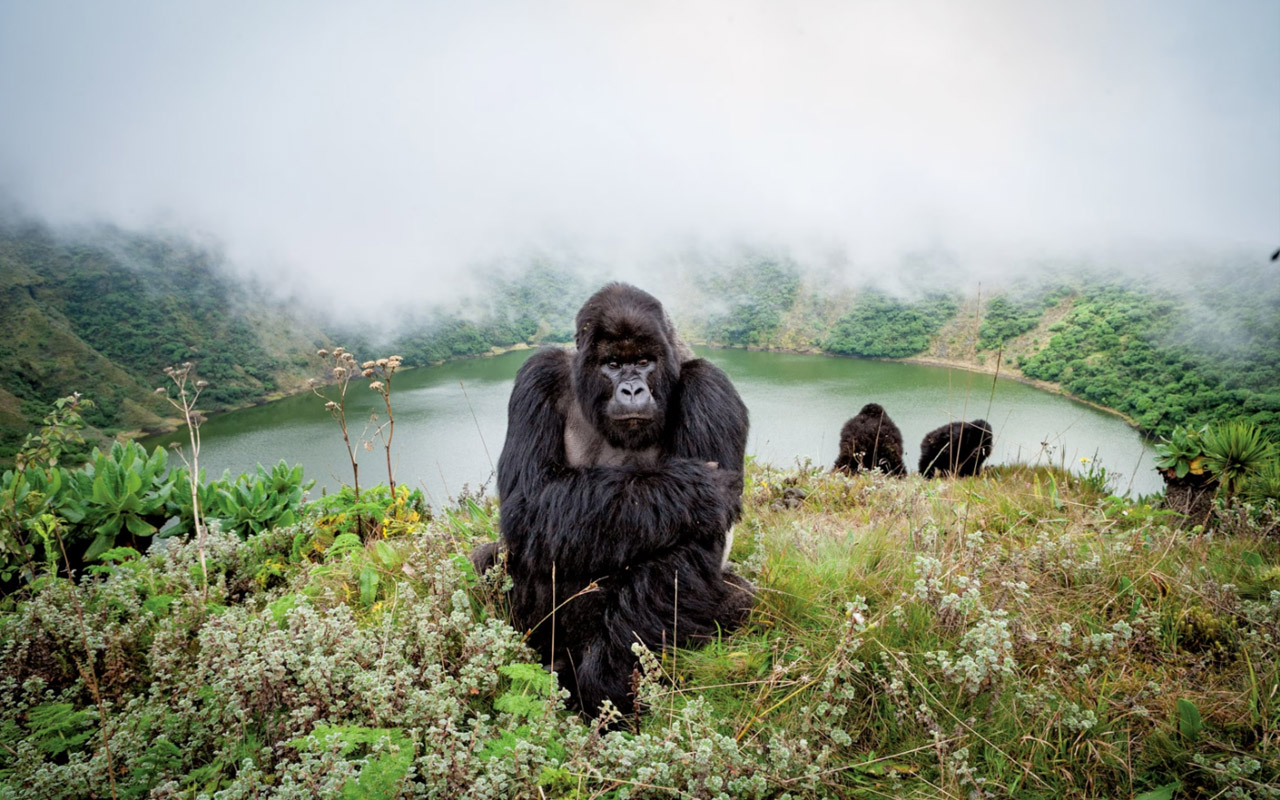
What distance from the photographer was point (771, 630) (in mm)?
3002

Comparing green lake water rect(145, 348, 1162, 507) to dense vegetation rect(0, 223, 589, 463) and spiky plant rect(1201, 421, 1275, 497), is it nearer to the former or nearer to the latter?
dense vegetation rect(0, 223, 589, 463)

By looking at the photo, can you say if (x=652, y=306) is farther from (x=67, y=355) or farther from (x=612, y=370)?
(x=67, y=355)

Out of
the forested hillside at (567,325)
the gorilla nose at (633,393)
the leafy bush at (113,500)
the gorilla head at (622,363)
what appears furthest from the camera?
the forested hillside at (567,325)

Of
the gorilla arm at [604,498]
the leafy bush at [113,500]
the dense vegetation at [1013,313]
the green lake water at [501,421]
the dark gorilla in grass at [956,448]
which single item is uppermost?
the dense vegetation at [1013,313]

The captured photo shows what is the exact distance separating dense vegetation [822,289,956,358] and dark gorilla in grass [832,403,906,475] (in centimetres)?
3003

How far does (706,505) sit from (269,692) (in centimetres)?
209

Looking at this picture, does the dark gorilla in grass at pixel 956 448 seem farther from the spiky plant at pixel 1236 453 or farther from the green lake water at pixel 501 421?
the spiky plant at pixel 1236 453

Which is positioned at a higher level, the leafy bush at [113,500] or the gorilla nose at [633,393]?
the gorilla nose at [633,393]

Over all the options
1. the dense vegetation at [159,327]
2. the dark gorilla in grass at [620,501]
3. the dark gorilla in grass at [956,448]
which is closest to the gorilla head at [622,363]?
the dark gorilla in grass at [620,501]

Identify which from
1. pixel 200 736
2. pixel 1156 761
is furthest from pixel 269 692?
pixel 1156 761

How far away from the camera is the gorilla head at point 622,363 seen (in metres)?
3.09

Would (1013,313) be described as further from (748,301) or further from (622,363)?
(622,363)

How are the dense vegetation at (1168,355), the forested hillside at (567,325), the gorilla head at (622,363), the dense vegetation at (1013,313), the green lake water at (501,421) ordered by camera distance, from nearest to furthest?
1. the gorilla head at (622,363)
2. the green lake water at (501,421)
3. the forested hillside at (567,325)
4. the dense vegetation at (1168,355)
5. the dense vegetation at (1013,313)

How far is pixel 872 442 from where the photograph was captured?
12188 millimetres
